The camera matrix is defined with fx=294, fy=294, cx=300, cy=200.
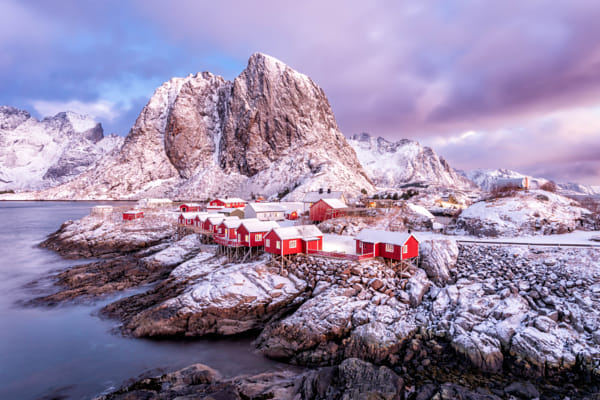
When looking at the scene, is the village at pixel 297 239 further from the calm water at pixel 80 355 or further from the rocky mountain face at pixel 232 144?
the rocky mountain face at pixel 232 144

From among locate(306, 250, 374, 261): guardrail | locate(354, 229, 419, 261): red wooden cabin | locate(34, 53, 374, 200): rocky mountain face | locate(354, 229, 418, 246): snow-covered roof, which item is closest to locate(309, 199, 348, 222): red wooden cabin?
locate(354, 229, 418, 246): snow-covered roof

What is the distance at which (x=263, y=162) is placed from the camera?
129375 millimetres

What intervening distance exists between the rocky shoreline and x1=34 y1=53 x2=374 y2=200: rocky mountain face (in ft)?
229

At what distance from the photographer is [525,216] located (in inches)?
1211

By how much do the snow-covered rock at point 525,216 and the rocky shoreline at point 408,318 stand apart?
20.3 feet

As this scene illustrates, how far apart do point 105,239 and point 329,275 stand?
4124 cm

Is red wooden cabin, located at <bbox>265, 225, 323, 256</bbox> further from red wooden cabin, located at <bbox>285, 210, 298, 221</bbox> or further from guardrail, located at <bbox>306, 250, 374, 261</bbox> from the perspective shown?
red wooden cabin, located at <bbox>285, 210, 298, 221</bbox>

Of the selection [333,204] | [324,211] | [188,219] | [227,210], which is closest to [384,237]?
[324,211]

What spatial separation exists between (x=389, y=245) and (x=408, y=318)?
673 cm

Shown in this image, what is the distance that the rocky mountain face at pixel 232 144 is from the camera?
11950 cm

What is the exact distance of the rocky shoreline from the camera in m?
14.6

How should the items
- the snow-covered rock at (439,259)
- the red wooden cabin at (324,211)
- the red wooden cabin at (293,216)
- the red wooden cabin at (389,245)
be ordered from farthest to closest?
the red wooden cabin at (293,216)
the red wooden cabin at (324,211)
the red wooden cabin at (389,245)
the snow-covered rock at (439,259)

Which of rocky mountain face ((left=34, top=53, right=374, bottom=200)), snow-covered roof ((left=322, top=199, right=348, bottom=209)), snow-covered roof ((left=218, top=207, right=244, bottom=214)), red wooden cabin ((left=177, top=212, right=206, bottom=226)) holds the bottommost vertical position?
red wooden cabin ((left=177, top=212, right=206, bottom=226))

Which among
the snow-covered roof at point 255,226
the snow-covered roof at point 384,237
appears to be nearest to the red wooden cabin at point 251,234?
the snow-covered roof at point 255,226
